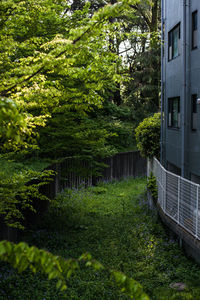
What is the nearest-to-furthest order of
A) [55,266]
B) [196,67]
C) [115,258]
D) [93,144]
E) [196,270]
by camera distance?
[55,266] → [196,270] → [115,258] → [196,67] → [93,144]

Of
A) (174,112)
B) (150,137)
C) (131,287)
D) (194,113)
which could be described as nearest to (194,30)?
(194,113)

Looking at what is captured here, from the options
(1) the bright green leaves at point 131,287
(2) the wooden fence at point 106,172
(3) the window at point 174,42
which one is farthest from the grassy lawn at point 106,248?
(3) the window at point 174,42

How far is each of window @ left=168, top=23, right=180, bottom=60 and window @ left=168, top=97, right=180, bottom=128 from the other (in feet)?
6.14

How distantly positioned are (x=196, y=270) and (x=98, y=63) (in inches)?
232

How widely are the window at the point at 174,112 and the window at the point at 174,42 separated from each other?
1.87m

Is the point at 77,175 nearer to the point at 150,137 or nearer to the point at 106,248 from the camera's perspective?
the point at 150,137

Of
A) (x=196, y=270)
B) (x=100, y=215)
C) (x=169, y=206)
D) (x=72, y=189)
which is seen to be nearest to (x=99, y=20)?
(x=196, y=270)

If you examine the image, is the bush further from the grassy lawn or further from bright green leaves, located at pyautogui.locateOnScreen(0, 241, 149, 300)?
bright green leaves, located at pyautogui.locateOnScreen(0, 241, 149, 300)

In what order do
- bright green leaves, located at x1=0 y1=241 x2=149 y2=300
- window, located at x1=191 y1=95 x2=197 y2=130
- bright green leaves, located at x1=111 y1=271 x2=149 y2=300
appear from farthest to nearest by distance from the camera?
1. window, located at x1=191 y1=95 x2=197 y2=130
2. bright green leaves, located at x1=111 y1=271 x2=149 y2=300
3. bright green leaves, located at x1=0 y1=241 x2=149 y2=300

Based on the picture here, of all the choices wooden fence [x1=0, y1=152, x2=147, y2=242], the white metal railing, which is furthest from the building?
wooden fence [x1=0, y1=152, x2=147, y2=242]

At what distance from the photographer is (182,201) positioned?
9.72 m

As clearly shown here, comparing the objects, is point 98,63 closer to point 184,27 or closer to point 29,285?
point 184,27

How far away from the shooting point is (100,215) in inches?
599

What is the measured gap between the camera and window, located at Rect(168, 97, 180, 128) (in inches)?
542
